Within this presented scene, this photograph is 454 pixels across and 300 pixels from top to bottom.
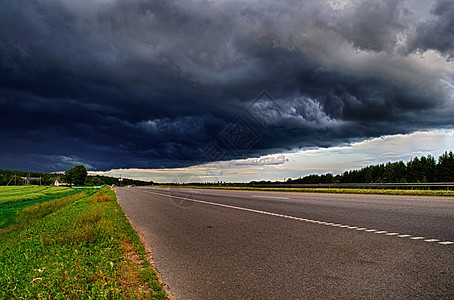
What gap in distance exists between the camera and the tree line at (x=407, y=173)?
7250cm

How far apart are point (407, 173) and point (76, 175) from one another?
141m

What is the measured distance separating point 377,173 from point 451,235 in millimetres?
104185

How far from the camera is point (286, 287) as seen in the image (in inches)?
140

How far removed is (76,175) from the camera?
13662 cm

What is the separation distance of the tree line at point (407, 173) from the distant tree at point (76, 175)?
110 meters

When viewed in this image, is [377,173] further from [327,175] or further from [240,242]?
[240,242]

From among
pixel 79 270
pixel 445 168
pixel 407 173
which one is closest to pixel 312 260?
pixel 79 270

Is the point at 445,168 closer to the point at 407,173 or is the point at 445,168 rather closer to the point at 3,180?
the point at 407,173

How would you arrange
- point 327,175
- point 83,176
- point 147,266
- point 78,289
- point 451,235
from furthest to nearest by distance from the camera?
1. point 83,176
2. point 327,175
3. point 451,235
4. point 147,266
5. point 78,289

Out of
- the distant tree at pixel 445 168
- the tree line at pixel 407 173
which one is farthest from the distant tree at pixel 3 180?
the distant tree at pixel 445 168

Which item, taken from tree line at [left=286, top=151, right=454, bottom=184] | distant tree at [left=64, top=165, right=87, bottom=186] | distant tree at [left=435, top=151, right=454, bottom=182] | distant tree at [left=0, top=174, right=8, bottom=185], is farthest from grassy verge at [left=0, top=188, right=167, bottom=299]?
distant tree at [left=64, top=165, right=87, bottom=186]

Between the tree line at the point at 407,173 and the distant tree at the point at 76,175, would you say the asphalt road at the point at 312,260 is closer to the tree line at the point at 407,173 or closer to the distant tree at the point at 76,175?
the tree line at the point at 407,173

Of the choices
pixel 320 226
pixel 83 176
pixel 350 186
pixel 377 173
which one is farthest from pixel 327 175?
pixel 83 176

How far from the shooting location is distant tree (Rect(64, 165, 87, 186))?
137 meters
